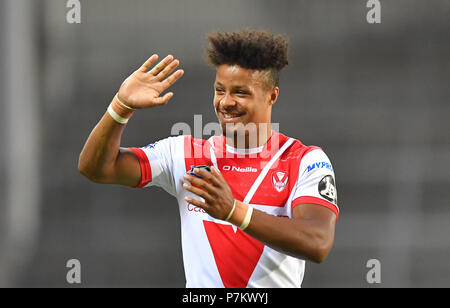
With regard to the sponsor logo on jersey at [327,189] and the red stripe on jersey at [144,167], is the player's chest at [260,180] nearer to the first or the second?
the sponsor logo on jersey at [327,189]

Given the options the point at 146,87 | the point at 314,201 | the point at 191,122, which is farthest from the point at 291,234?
the point at 191,122

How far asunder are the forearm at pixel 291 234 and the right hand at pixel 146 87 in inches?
29.5

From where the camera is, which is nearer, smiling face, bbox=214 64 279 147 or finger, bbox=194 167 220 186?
finger, bbox=194 167 220 186

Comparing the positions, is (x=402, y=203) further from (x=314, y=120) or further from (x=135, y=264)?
(x=135, y=264)

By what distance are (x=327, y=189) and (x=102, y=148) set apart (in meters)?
1.20

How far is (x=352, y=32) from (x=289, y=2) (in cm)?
75

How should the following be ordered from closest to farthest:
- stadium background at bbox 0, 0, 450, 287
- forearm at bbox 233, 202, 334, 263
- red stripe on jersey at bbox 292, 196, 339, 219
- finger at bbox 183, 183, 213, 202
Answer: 1. finger at bbox 183, 183, 213, 202
2. forearm at bbox 233, 202, 334, 263
3. red stripe on jersey at bbox 292, 196, 339, 219
4. stadium background at bbox 0, 0, 450, 287

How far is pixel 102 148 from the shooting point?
2.90 metres

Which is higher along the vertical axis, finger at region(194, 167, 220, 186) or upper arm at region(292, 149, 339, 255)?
finger at region(194, 167, 220, 186)

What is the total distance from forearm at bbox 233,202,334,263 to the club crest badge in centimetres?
37

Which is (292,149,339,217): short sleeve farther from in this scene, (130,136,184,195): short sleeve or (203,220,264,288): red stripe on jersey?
(130,136,184,195): short sleeve

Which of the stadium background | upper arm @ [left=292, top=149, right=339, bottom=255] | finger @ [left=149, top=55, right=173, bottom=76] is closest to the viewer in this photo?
upper arm @ [left=292, top=149, right=339, bottom=255]

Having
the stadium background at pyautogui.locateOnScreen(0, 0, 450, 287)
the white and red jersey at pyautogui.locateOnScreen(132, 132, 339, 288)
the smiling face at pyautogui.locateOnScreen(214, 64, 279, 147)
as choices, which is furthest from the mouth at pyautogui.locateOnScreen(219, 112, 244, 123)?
the stadium background at pyautogui.locateOnScreen(0, 0, 450, 287)

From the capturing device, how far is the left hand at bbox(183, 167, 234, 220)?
2430 millimetres
